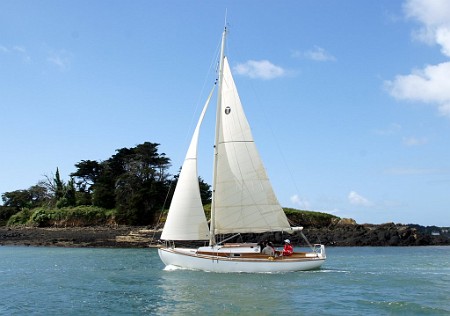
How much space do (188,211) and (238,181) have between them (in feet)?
10.9

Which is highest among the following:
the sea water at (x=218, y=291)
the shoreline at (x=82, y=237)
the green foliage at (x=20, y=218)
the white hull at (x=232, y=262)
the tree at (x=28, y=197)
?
the tree at (x=28, y=197)

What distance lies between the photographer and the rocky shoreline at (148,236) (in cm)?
5684

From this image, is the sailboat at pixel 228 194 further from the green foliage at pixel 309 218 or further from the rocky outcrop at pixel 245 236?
the green foliage at pixel 309 218

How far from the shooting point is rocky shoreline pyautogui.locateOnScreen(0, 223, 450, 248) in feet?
186

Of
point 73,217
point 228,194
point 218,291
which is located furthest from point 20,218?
point 218,291

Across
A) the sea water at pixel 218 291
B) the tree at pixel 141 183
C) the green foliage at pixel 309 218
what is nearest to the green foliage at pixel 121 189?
the tree at pixel 141 183

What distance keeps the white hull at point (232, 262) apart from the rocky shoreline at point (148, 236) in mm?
28127

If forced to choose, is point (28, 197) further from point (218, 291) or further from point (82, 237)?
point (218, 291)

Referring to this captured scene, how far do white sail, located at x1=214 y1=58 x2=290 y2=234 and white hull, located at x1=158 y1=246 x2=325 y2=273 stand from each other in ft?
6.47

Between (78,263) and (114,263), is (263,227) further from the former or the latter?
(78,263)

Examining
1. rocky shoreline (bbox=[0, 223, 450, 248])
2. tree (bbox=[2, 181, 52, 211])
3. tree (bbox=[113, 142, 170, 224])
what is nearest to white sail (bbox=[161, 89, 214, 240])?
rocky shoreline (bbox=[0, 223, 450, 248])

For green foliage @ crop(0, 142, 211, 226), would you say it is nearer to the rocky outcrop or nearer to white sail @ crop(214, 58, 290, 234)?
the rocky outcrop

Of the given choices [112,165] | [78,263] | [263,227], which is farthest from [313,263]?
[112,165]

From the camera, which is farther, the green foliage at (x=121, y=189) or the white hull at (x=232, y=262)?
the green foliage at (x=121, y=189)
